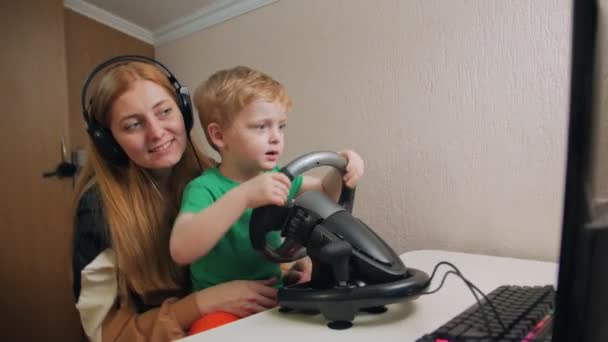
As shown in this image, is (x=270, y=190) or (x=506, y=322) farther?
(x=270, y=190)

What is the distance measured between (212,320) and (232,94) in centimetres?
42

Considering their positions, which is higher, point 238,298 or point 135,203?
point 135,203

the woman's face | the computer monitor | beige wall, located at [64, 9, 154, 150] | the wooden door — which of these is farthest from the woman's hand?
beige wall, located at [64, 9, 154, 150]

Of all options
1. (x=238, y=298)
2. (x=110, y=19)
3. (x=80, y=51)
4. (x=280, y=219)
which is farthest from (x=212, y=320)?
(x=110, y=19)

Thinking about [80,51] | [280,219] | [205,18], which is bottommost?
[280,219]

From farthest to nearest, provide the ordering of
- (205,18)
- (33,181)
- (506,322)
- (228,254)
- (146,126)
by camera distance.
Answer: (205,18) → (33,181) → (146,126) → (228,254) → (506,322)

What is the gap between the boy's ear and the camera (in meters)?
0.83

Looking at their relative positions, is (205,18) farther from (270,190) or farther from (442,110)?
(270,190)

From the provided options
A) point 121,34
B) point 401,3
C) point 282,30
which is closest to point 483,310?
point 401,3

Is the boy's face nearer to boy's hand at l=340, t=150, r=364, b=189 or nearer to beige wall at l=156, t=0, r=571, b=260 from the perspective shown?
boy's hand at l=340, t=150, r=364, b=189

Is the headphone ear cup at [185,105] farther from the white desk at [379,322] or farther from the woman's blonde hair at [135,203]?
the white desk at [379,322]

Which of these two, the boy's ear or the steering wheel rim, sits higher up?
the boy's ear

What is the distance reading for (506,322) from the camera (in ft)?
1.51

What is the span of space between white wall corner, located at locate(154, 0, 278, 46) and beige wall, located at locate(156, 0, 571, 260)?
0.27m
